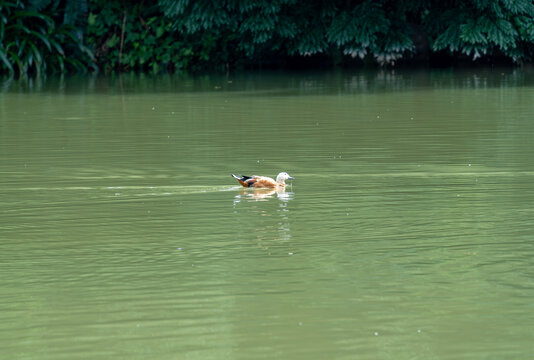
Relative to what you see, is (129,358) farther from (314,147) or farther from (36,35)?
(36,35)

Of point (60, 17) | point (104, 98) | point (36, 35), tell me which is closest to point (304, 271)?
point (104, 98)

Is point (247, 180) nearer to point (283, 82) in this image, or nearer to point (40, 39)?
point (283, 82)

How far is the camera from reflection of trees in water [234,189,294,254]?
784 centimetres

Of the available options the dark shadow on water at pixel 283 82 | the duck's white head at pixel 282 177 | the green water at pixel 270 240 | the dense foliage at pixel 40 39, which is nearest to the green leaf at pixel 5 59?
the dense foliage at pixel 40 39

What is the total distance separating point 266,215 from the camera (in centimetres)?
882

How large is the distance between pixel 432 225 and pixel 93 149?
5992 mm

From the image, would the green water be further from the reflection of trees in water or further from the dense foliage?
the dense foliage

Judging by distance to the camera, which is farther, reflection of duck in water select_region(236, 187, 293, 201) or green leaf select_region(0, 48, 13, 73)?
green leaf select_region(0, 48, 13, 73)

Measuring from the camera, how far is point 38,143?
13.8m

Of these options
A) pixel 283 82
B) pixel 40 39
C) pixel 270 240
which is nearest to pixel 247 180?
pixel 270 240

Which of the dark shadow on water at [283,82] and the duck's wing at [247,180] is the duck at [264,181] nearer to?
the duck's wing at [247,180]

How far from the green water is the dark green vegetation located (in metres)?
13.1

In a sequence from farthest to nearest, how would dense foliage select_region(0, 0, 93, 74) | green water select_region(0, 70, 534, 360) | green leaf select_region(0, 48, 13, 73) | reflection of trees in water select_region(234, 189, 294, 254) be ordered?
1. dense foliage select_region(0, 0, 93, 74)
2. green leaf select_region(0, 48, 13, 73)
3. reflection of trees in water select_region(234, 189, 294, 254)
4. green water select_region(0, 70, 534, 360)

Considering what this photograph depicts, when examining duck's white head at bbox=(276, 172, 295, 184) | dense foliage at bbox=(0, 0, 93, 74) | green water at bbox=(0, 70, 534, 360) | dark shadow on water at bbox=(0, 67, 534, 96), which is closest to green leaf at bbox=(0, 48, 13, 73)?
dense foliage at bbox=(0, 0, 93, 74)
